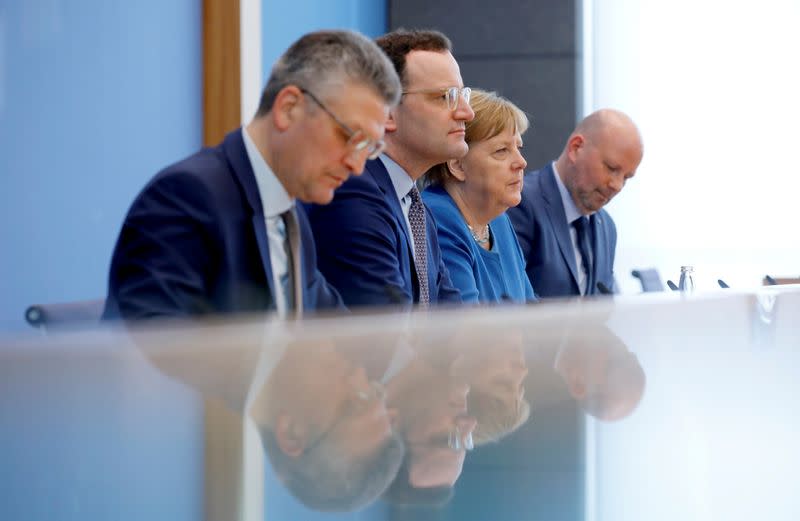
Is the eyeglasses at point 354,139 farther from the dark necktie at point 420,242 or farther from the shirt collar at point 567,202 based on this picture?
the shirt collar at point 567,202

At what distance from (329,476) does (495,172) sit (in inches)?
93.0

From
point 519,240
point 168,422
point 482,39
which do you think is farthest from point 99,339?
point 482,39

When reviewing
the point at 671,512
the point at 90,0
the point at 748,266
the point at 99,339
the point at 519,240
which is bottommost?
the point at 748,266

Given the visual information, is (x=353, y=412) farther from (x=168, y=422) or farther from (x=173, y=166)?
(x=173, y=166)

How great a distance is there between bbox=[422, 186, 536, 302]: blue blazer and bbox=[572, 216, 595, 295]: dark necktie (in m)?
0.46

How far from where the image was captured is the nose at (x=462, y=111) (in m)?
2.55

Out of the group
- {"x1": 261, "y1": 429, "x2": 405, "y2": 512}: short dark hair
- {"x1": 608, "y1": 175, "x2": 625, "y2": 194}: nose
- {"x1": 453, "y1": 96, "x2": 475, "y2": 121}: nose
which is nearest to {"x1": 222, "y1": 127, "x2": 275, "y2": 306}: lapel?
{"x1": 453, "y1": 96, "x2": 475, "y2": 121}: nose

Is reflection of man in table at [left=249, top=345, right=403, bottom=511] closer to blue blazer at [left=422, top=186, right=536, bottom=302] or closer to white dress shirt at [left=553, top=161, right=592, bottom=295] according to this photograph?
blue blazer at [left=422, top=186, right=536, bottom=302]

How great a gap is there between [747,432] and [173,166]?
1112 millimetres

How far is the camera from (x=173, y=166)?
1.58m

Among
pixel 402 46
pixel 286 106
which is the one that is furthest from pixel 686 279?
pixel 286 106

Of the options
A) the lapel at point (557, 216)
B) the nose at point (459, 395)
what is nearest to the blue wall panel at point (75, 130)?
the lapel at point (557, 216)

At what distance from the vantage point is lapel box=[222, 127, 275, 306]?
1.60 m

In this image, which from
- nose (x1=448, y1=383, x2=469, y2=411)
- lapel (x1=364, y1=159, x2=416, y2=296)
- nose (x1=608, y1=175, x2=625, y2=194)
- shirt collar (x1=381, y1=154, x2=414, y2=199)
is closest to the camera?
nose (x1=448, y1=383, x2=469, y2=411)
